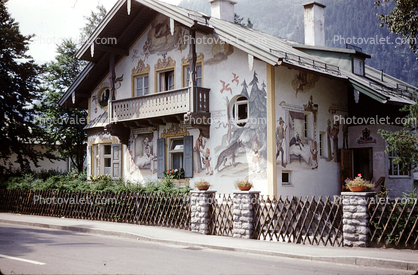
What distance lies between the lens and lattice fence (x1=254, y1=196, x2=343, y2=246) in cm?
1267

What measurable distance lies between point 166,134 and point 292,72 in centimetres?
642

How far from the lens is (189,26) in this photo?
18891mm

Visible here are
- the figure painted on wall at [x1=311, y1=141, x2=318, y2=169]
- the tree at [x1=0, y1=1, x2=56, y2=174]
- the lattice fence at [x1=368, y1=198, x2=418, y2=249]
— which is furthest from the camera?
the tree at [x1=0, y1=1, x2=56, y2=174]

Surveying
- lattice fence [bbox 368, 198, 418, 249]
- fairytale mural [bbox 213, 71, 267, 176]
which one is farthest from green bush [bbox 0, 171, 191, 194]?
lattice fence [bbox 368, 198, 418, 249]

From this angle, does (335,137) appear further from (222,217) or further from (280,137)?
(222,217)

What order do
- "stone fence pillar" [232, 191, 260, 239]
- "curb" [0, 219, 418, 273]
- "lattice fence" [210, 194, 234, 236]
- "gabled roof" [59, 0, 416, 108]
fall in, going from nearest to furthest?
1. "curb" [0, 219, 418, 273]
2. "stone fence pillar" [232, 191, 260, 239]
3. "lattice fence" [210, 194, 234, 236]
4. "gabled roof" [59, 0, 416, 108]

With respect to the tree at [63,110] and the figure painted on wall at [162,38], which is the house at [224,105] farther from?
the tree at [63,110]

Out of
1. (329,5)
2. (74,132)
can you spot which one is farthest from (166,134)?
(329,5)

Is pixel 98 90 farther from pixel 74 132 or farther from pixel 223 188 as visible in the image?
pixel 74 132

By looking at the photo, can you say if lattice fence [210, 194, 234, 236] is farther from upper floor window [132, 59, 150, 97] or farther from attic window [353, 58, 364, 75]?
attic window [353, 58, 364, 75]

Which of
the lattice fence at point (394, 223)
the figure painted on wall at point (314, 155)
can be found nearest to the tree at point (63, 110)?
the figure painted on wall at point (314, 155)

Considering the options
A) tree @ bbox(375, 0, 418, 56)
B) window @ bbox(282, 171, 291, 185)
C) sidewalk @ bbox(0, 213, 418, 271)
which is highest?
tree @ bbox(375, 0, 418, 56)

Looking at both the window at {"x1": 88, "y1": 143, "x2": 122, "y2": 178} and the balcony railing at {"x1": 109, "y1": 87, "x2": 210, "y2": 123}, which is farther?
the window at {"x1": 88, "y1": 143, "x2": 122, "y2": 178}

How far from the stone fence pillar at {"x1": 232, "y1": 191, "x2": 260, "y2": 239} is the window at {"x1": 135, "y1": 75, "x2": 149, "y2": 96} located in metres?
9.99
